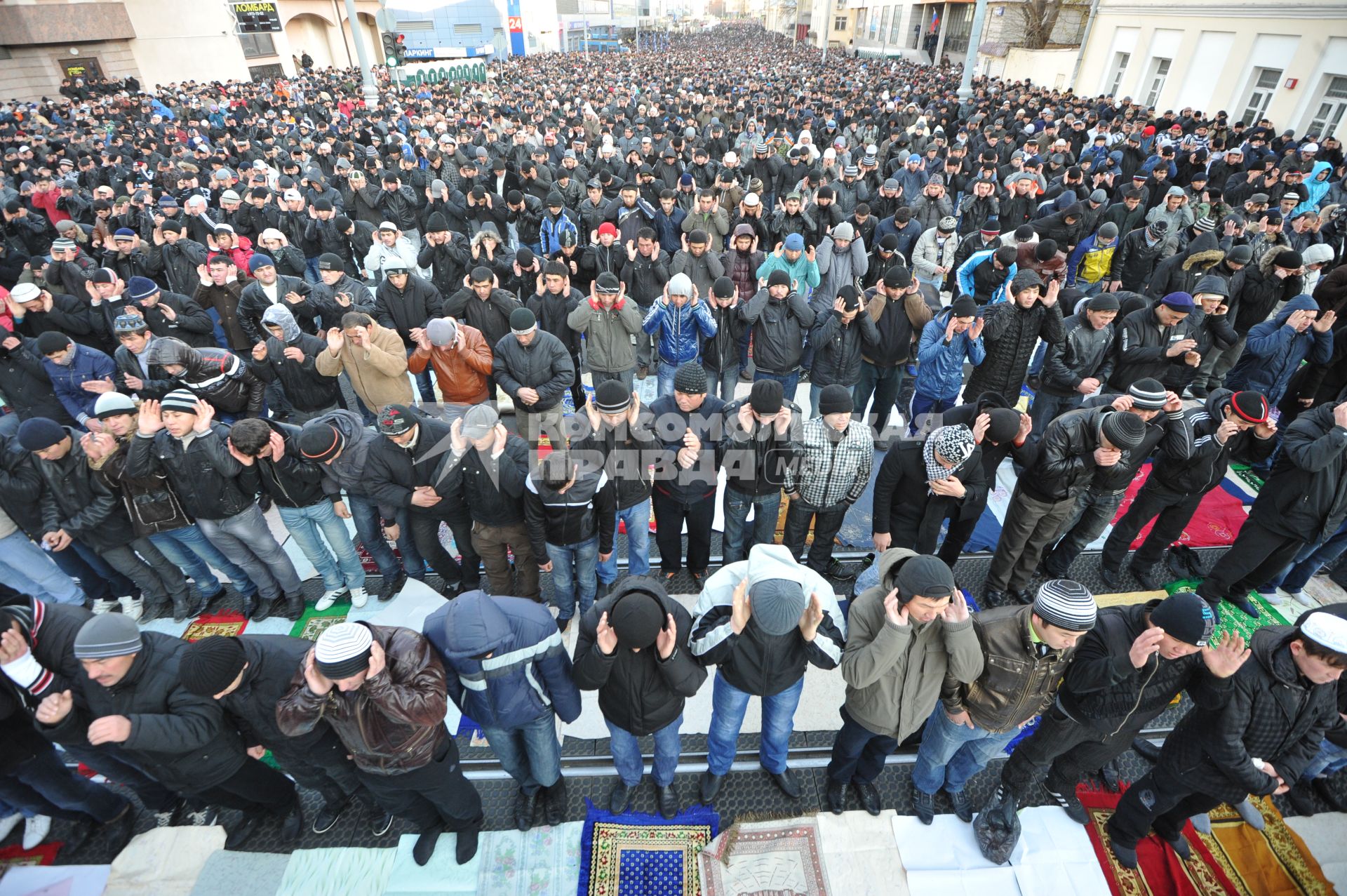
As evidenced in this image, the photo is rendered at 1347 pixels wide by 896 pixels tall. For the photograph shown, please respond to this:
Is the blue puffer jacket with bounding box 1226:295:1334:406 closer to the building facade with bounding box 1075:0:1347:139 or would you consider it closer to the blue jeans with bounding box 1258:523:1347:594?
the blue jeans with bounding box 1258:523:1347:594

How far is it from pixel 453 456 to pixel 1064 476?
3981mm

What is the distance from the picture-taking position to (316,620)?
4621 millimetres

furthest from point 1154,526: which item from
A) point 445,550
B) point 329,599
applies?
point 329,599

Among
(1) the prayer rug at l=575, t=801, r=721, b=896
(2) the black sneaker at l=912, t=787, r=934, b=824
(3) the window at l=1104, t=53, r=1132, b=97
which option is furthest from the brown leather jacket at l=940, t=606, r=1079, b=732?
(3) the window at l=1104, t=53, r=1132, b=97

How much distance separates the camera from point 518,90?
25.8 m

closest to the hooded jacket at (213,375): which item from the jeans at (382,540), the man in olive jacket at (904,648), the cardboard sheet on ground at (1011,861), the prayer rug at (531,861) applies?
the jeans at (382,540)

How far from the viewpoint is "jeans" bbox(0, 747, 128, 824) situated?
3.05 metres

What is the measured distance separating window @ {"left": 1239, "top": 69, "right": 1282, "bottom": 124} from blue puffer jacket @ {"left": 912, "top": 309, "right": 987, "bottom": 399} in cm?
2031

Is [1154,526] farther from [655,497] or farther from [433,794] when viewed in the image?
[433,794]

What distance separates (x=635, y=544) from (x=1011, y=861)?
2841 mm

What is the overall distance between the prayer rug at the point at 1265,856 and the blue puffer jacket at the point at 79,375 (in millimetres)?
8338

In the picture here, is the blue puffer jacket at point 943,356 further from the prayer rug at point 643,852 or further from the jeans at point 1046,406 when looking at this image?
the prayer rug at point 643,852

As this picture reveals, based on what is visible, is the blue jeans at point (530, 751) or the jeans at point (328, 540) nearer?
the blue jeans at point (530, 751)

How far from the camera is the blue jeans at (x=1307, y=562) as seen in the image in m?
4.48
